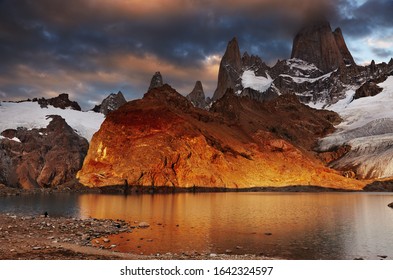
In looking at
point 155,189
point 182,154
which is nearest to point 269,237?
point 155,189

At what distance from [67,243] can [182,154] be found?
12543 cm

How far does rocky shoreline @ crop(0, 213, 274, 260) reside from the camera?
19.3m

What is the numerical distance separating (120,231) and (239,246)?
11057mm

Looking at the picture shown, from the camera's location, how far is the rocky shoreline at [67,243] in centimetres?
1933

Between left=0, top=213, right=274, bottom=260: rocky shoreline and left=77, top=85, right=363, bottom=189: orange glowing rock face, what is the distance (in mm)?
102557

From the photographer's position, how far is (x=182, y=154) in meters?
152

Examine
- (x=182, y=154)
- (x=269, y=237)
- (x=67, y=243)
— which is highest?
(x=182, y=154)

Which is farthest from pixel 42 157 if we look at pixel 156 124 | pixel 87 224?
pixel 87 224

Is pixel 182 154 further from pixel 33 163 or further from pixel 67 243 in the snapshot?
pixel 67 243

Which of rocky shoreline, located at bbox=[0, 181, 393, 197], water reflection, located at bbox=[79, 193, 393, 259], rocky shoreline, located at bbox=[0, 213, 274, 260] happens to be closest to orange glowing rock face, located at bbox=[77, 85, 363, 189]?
rocky shoreline, located at bbox=[0, 181, 393, 197]

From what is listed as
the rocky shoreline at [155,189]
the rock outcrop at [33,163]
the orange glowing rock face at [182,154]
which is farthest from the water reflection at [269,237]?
the rock outcrop at [33,163]

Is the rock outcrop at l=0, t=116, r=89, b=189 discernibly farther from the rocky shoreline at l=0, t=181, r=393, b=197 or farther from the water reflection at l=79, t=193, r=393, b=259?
the water reflection at l=79, t=193, r=393, b=259

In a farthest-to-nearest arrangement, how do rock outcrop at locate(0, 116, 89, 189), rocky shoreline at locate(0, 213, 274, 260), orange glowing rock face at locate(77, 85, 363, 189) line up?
rock outcrop at locate(0, 116, 89, 189), orange glowing rock face at locate(77, 85, 363, 189), rocky shoreline at locate(0, 213, 274, 260)

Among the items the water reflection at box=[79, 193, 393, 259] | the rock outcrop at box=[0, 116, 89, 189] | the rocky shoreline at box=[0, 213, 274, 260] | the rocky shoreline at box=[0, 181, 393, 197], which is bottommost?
the water reflection at box=[79, 193, 393, 259]
